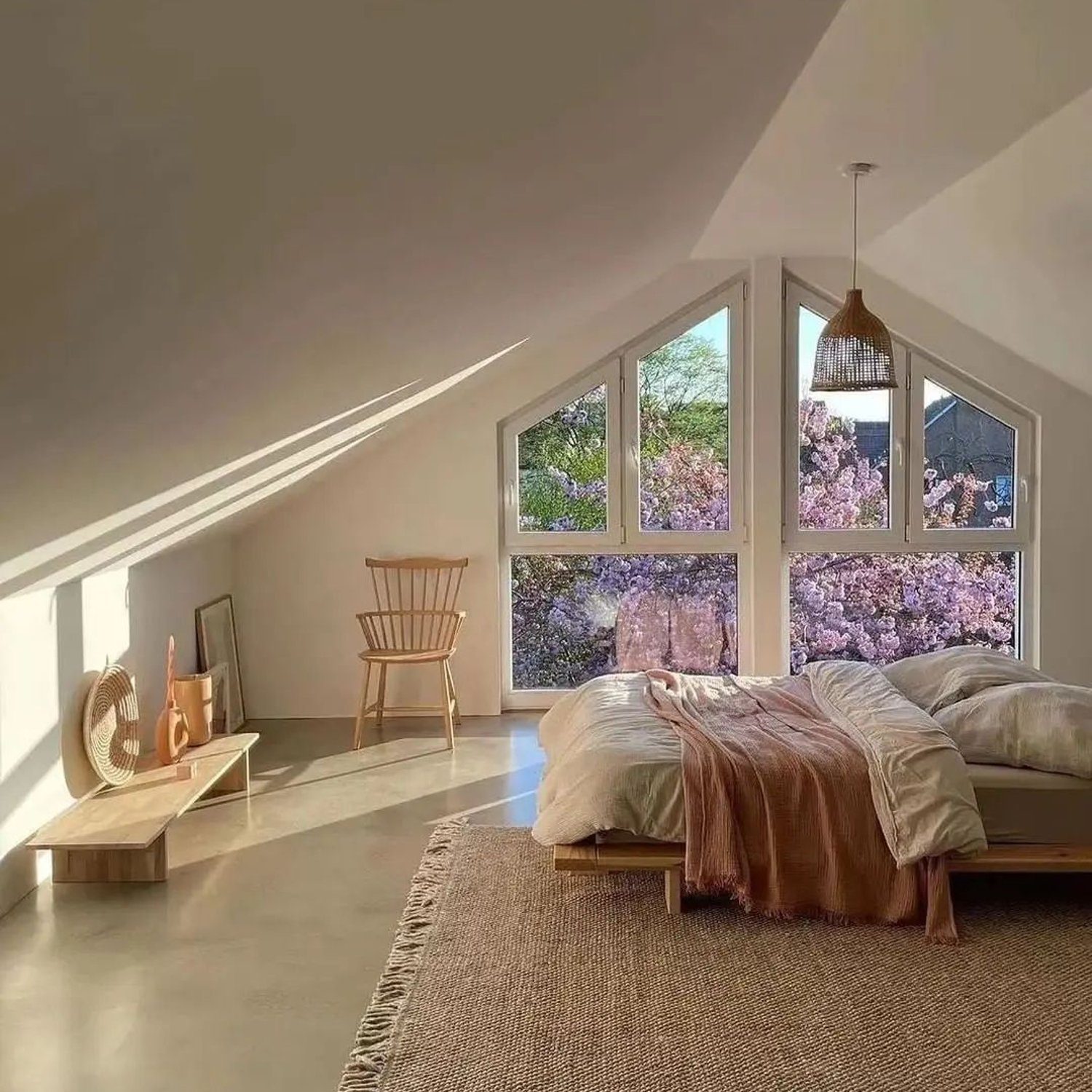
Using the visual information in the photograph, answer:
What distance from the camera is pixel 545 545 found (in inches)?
248

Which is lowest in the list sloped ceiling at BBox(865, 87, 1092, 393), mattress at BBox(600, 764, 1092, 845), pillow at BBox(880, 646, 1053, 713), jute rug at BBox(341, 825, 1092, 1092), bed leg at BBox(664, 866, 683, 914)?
jute rug at BBox(341, 825, 1092, 1092)

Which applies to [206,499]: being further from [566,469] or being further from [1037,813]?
[1037,813]

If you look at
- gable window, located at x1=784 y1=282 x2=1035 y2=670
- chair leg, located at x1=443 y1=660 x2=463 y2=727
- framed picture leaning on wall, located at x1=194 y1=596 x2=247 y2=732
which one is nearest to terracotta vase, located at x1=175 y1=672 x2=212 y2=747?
framed picture leaning on wall, located at x1=194 y1=596 x2=247 y2=732

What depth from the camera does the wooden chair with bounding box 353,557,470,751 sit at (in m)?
5.95

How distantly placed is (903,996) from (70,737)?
2.80 m

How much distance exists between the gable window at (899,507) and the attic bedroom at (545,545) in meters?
0.02

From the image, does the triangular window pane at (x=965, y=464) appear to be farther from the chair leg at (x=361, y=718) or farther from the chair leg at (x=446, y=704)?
the chair leg at (x=361, y=718)

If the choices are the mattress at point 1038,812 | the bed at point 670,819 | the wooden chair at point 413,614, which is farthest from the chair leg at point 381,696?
the mattress at point 1038,812

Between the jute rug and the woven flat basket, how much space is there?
130 centimetres

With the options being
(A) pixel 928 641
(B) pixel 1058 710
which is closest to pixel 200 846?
(B) pixel 1058 710

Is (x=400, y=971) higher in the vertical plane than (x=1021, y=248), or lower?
lower

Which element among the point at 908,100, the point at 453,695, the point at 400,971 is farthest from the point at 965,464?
the point at 400,971

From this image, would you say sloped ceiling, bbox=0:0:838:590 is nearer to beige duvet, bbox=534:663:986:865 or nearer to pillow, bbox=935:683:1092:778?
beige duvet, bbox=534:663:986:865

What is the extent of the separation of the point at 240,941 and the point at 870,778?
1.89m
